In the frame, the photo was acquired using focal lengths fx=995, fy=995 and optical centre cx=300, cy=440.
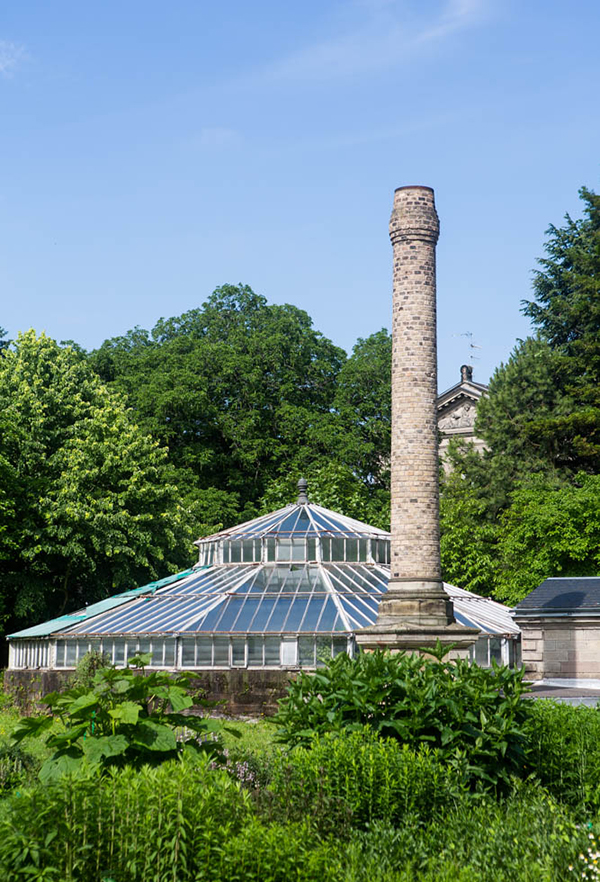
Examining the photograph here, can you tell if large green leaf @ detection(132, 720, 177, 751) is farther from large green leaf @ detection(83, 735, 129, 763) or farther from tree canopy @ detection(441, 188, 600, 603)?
tree canopy @ detection(441, 188, 600, 603)

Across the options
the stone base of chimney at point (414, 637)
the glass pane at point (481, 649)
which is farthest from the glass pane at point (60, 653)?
the glass pane at point (481, 649)

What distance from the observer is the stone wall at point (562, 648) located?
2905cm

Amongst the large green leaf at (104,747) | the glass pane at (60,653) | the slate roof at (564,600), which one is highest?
the slate roof at (564,600)

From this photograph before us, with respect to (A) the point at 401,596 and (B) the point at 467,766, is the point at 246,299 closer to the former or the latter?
(A) the point at 401,596

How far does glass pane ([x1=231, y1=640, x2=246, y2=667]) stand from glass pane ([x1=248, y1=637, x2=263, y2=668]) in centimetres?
19

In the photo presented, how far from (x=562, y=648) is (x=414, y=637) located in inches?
303

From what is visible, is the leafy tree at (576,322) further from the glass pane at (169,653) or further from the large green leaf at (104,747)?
the large green leaf at (104,747)

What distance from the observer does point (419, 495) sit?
24.6 m

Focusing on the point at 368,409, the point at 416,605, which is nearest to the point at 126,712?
the point at 416,605

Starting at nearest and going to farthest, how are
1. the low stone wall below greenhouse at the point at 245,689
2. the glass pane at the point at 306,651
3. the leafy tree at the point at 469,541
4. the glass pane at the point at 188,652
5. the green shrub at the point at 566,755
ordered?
the green shrub at the point at 566,755 < the low stone wall below greenhouse at the point at 245,689 < the glass pane at the point at 306,651 < the glass pane at the point at 188,652 < the leafy tree at the point at 469,541

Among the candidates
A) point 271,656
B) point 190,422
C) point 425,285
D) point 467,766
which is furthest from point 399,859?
point 190,422

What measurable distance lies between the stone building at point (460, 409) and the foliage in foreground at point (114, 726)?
57810 millimetres

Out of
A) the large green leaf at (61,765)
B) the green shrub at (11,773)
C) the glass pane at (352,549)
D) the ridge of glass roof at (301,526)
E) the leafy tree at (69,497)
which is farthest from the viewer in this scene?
the leafy tree at (69,497)

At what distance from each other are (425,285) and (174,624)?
1352cm
